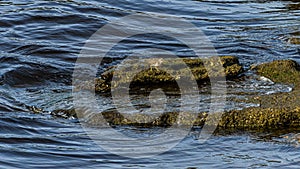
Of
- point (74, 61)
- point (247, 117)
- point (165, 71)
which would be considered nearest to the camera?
point (247, 117)

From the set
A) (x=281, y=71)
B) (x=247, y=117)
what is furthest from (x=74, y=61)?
(x=247, y=117)

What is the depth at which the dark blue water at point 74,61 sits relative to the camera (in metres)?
5.22

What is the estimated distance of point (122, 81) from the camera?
6977mm

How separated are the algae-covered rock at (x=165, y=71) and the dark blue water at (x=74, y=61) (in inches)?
13.3

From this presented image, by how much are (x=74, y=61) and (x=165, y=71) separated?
1.71 meters

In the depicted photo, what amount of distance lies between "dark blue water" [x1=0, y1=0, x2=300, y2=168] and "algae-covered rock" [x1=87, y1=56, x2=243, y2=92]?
1.11 feet

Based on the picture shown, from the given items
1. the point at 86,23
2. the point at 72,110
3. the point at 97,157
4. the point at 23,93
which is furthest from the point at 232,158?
the point at 86,23

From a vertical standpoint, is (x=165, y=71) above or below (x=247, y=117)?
above

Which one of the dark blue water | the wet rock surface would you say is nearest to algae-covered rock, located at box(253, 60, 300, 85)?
the dark blue water

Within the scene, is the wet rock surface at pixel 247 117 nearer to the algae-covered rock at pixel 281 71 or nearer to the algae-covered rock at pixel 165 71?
the algae-covered rock at pixel 281 71

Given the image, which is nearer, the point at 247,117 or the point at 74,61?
the point at 247,117

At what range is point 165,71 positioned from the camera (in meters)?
7.12

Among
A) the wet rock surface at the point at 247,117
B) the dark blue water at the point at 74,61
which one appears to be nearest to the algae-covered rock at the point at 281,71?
the dark blue water at the point at 74,61

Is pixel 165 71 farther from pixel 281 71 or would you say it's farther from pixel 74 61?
pixel 74 61
